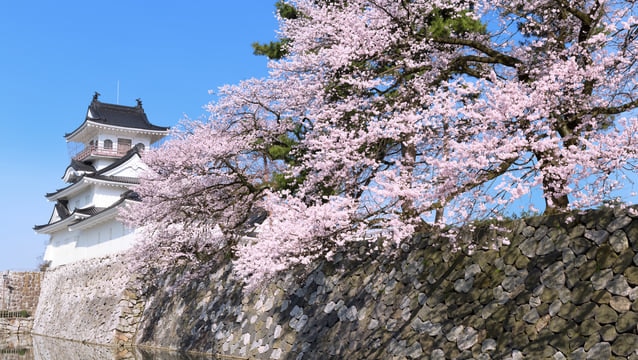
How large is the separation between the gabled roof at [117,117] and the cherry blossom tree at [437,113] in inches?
982

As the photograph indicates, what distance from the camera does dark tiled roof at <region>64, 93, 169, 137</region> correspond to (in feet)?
118

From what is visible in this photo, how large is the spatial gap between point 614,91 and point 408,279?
402 cm

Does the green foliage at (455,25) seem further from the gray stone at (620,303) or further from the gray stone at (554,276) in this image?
the gray stone at (620,303)

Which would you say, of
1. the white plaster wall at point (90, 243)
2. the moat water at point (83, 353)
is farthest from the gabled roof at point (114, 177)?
the moat water at point (83, 353)

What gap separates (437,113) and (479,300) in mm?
2566

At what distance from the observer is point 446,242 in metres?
9.20

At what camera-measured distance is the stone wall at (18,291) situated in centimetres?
3331

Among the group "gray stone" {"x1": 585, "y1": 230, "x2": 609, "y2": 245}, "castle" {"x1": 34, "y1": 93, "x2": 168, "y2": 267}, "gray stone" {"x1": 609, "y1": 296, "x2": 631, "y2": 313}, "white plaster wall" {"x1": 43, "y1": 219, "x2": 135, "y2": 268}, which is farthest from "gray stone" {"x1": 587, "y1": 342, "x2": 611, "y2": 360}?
"castle" {"x1": 34, "y1": 93, "x2": 168, "y2": 267}

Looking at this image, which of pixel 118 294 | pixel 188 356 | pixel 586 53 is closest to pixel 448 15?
pixel 586 53

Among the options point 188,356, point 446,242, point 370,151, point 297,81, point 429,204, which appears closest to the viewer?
point 429,204

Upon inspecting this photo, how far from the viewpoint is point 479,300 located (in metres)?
8.31

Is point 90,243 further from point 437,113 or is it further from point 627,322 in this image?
point 627,322

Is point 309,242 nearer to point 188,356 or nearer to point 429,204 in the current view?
point 429,204

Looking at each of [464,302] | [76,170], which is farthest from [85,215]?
[464,302]
